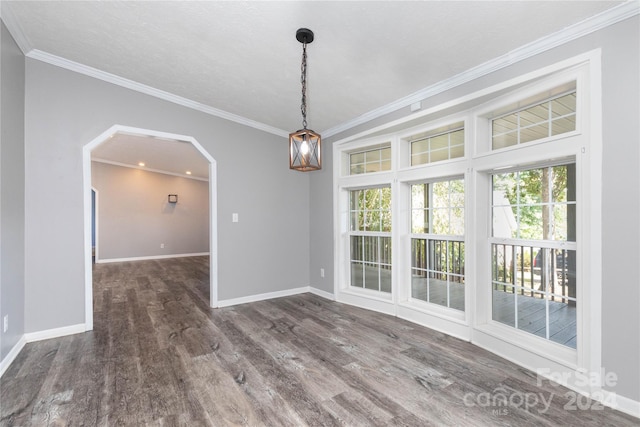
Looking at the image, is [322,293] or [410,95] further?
[322,293]

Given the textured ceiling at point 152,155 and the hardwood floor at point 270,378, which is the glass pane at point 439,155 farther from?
the textured ceiling at point 152,155

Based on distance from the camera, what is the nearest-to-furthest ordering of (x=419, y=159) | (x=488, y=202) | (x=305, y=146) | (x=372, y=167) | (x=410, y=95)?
(x=305, y=146), (x=488, y=202), (x=410, y=95), (x=419, y=159), (x=372, y=167)

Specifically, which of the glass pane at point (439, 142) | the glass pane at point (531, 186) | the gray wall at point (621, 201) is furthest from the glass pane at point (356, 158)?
the gray wall at point (621, 201)

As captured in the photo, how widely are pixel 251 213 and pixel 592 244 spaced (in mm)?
3759

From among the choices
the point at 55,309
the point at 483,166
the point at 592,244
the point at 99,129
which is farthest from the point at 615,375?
the point at 99,129

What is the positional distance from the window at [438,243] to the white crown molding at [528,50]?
998 mm

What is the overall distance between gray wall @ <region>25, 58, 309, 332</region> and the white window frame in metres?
0.93

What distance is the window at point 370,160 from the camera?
3.84 m

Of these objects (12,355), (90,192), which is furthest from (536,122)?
(12,355)

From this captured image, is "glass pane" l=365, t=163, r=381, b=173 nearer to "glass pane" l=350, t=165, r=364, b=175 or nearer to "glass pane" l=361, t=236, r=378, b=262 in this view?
"glass pane" l=350, t=165, r=364, b=175

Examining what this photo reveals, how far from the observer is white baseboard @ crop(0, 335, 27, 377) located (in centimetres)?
231

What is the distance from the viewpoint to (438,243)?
3.32 meters

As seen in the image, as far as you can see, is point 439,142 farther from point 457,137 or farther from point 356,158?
point 356,158

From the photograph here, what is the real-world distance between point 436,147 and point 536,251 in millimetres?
1477
